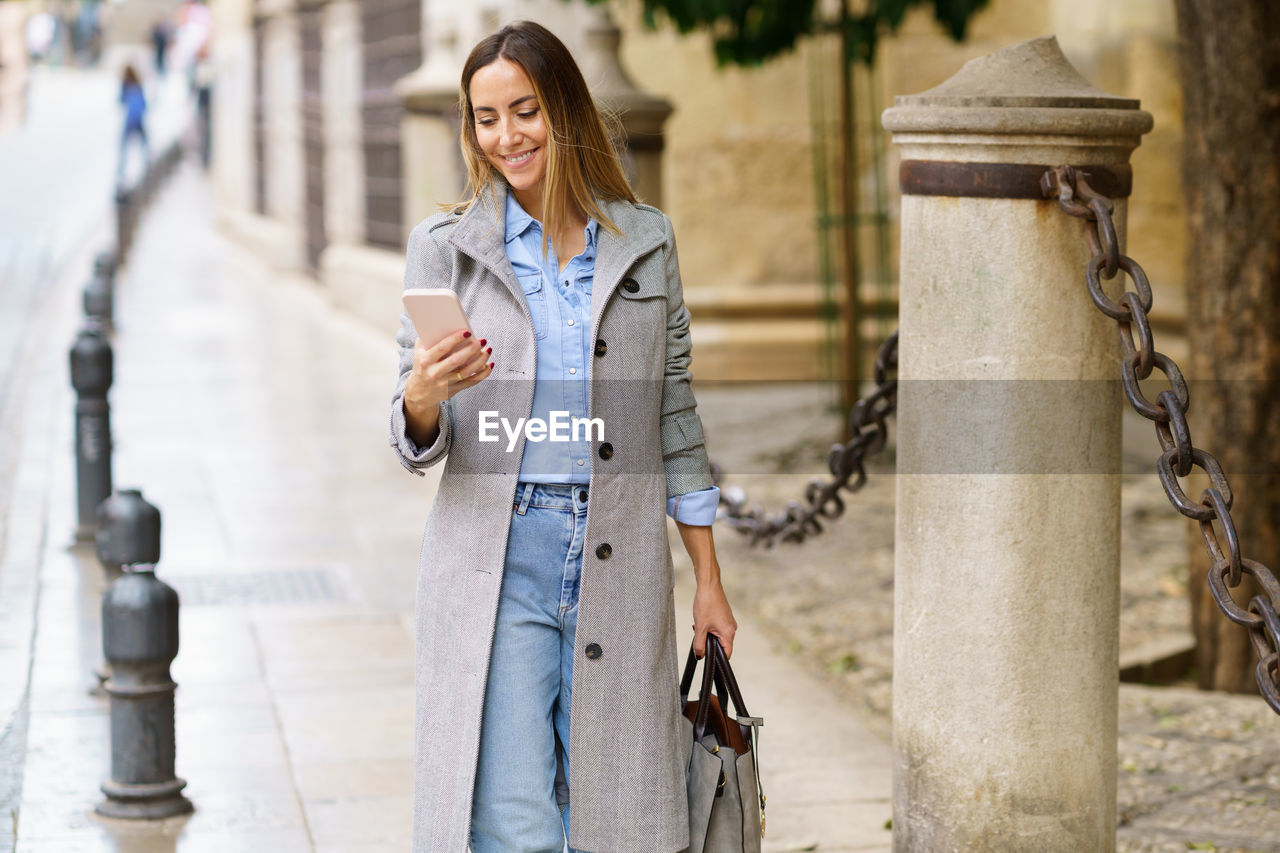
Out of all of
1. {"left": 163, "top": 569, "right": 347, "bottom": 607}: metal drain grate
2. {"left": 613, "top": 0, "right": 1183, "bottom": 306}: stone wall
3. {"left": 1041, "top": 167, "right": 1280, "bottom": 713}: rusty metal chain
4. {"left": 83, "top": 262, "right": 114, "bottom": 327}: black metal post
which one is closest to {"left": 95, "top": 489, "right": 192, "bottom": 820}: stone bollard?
{"left": 163, "top": 569, "right": 347, "bottom": 607}: metal drain grate

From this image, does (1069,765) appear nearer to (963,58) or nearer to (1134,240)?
(1134,240)

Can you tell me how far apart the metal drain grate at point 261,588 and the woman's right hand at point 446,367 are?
13.8ft

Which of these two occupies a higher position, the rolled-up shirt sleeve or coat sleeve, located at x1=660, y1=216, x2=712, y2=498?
coat sleeve, located at x1=660, y1=216, x2=712, y2=498

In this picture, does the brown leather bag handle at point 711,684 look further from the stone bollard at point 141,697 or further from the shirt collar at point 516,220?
the stone bollard at point 141,697

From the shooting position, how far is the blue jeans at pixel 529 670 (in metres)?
2.90

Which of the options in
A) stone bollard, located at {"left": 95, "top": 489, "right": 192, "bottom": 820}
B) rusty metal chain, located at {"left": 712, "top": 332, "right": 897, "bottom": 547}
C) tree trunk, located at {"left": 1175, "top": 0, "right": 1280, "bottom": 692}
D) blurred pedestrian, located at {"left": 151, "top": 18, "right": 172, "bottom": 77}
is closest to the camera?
rusty metal chain, located at {"left": 712, "top": 332, "right": 897, "bottom": 547}

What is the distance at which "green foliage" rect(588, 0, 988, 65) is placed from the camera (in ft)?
26.0

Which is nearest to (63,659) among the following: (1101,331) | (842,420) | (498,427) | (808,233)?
(498,427)

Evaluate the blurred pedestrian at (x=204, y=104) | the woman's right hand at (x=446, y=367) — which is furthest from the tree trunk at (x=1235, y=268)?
the blurred pedestrian at (x=204, y=104)

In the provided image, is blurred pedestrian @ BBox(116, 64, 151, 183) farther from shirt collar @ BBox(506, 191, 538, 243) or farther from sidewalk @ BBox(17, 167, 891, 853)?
shirt collar @ BBox(506, 191, 538, 243)

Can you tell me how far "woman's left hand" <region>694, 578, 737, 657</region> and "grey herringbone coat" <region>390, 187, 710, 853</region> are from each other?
0.27 ft

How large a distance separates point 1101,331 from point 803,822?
1.78m

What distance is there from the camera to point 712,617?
3.01 m

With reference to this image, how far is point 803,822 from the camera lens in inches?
180
